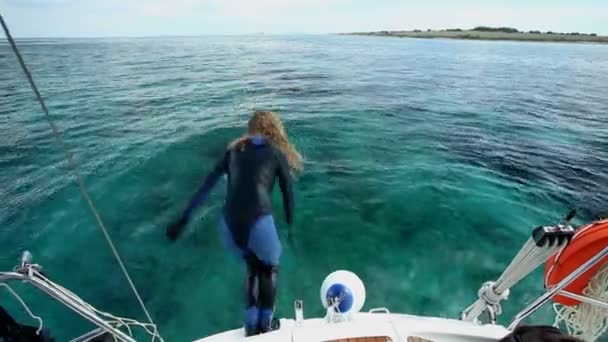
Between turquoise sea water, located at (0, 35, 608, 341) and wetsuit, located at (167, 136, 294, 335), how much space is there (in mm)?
1539

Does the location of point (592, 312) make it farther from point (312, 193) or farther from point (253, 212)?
point (312, 193)

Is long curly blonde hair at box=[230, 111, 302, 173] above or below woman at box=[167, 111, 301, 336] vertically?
above

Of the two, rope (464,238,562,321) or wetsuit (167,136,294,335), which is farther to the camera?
wetsuit (167,136,294,335)

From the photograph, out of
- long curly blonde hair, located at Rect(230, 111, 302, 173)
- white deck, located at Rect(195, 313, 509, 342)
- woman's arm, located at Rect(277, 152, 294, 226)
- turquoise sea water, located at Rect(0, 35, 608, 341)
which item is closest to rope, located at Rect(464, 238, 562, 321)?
white deck, located at Rect(195, 313, 509, 342)

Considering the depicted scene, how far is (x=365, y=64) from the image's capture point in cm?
2909

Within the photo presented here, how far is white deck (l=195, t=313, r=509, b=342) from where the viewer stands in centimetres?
274

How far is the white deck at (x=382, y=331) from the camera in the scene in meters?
2.74

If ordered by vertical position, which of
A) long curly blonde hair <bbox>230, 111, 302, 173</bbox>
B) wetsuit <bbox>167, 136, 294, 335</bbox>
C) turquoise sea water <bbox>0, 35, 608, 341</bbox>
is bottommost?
turquoise sea water <bbox>0, 35, 608, 341</bbox>

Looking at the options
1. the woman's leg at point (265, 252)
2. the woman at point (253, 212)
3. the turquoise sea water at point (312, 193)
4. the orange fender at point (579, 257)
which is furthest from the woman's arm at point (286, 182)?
the orange fender at point (579, 257)

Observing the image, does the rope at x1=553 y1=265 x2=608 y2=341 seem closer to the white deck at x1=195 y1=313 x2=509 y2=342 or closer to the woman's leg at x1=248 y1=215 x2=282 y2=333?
the white deck at x1=195 y1=313 x2=509 y2=342

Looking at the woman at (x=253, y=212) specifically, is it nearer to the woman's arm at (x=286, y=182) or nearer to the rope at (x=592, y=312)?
the woman's arm at (x=286, y=182)

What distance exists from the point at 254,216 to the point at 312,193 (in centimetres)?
408

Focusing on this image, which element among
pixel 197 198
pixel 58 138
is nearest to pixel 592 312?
pixel 197 198

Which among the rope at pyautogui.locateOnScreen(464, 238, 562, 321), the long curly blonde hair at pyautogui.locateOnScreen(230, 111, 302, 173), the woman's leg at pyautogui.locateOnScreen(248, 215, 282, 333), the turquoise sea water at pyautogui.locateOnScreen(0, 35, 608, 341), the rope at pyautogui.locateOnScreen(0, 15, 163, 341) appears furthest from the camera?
the turquoise sea water at pyautogui.locateOnScreen(0, 35, 608, 341)
